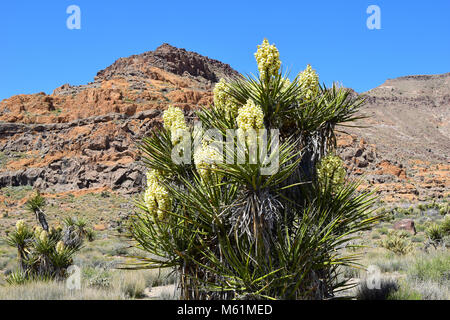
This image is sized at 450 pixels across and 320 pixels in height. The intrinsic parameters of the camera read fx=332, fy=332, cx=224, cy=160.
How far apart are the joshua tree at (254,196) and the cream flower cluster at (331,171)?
1 centimetres

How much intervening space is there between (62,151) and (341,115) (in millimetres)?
52129

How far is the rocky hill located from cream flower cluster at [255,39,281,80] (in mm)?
26777

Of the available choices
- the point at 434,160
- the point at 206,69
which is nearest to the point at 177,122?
the point at 434,160

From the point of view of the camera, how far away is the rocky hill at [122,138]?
1742 inches

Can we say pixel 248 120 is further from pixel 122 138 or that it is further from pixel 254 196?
pixel 122 138

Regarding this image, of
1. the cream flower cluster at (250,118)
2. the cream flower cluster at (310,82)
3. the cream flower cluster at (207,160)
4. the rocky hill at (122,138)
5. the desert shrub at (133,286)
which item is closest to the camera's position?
the cream flower cluster at (250,118)

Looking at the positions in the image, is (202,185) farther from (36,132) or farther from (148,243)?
(36,132)

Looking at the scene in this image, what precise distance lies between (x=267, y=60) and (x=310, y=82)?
848mm

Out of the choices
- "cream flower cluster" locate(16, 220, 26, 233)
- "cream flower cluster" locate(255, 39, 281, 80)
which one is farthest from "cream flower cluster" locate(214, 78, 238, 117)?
"cream flower cluster" locate(16, 220, 26, 233)

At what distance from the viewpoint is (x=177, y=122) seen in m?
4.31

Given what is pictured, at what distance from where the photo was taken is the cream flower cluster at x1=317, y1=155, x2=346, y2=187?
4.48 meters

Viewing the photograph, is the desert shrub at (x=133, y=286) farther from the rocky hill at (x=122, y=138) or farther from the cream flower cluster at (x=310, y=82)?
the rocky hill at (x=122, y=138)

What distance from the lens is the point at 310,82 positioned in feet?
15.3

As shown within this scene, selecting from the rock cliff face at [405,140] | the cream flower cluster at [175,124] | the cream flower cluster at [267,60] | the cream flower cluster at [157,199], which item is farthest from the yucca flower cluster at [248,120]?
the rock cliff face at [405,140]
